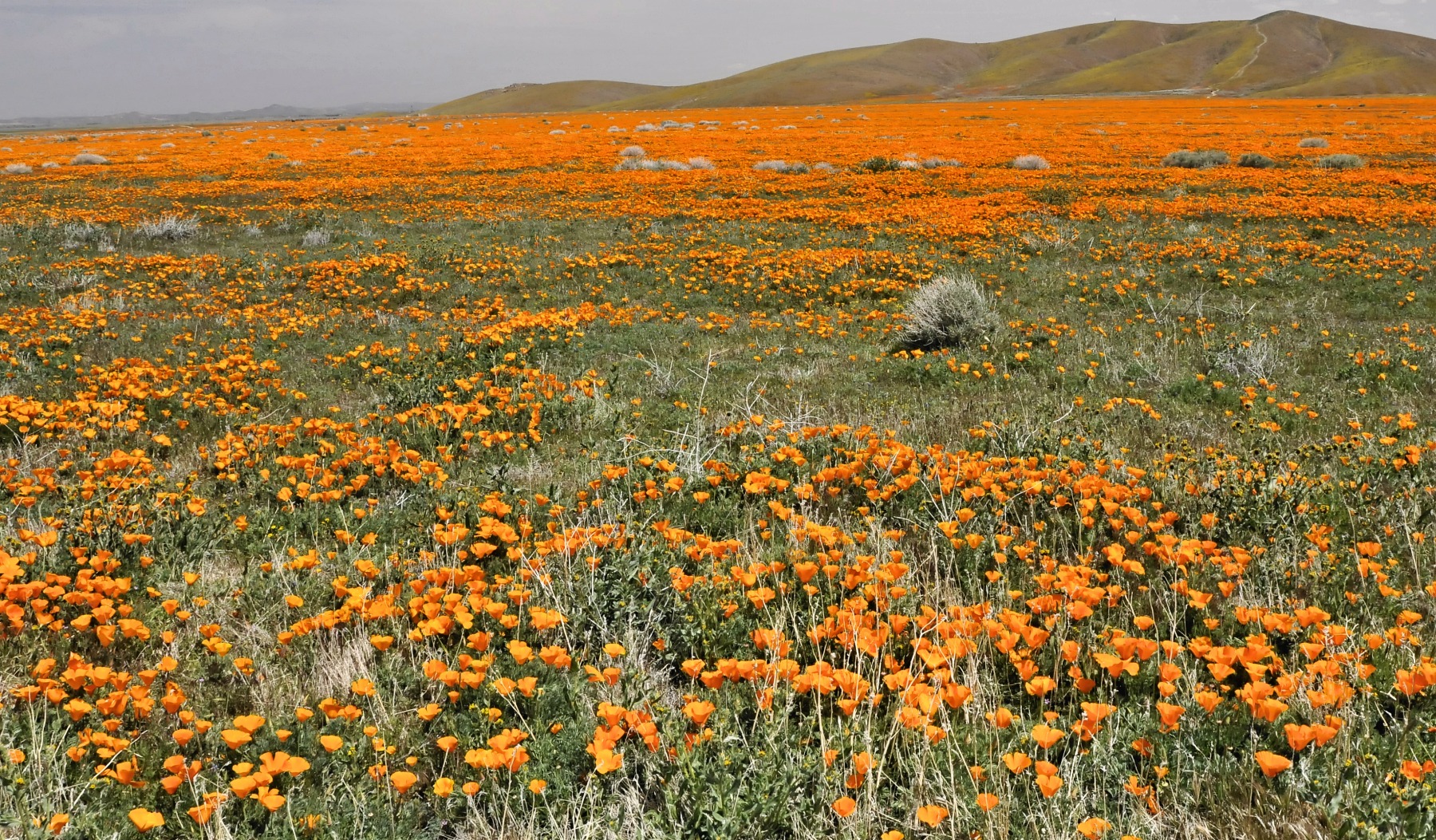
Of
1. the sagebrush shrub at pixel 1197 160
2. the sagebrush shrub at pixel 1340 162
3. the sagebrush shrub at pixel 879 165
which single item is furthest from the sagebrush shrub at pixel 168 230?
the sagebrush shrub at pixel 1340 162

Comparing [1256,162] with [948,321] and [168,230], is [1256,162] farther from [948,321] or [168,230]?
[168,230]

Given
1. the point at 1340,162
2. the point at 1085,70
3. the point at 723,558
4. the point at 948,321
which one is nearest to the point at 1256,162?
the point at 1340,162

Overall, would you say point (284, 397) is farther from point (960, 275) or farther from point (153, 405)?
point (960, 275)

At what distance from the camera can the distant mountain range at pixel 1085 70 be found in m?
104

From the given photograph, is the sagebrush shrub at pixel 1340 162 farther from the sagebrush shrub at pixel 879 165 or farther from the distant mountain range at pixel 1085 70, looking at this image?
the distant mountain range at pixel 1085 70

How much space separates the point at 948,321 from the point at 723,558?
228 inches

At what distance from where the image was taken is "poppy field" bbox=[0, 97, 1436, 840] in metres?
A: 2.53

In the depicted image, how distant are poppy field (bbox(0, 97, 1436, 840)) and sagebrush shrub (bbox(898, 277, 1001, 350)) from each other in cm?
25

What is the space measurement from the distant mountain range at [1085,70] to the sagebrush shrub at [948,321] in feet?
333

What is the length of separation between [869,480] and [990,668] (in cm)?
165

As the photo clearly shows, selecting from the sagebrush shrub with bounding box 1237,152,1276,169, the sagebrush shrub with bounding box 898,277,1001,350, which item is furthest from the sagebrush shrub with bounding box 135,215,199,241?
the sagebrush shrub with bounding box 1237,152,1276,169

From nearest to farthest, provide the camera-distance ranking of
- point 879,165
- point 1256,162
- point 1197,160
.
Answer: point 1256,162
point 1197,160
point 879,165

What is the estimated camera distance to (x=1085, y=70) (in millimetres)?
125875

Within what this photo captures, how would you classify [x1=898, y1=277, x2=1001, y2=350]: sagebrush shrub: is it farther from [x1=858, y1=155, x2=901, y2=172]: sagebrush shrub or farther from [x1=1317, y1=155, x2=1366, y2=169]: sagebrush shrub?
[x1=1317, y1=155, x2=1366, y2=169]: sagebrush shrub
